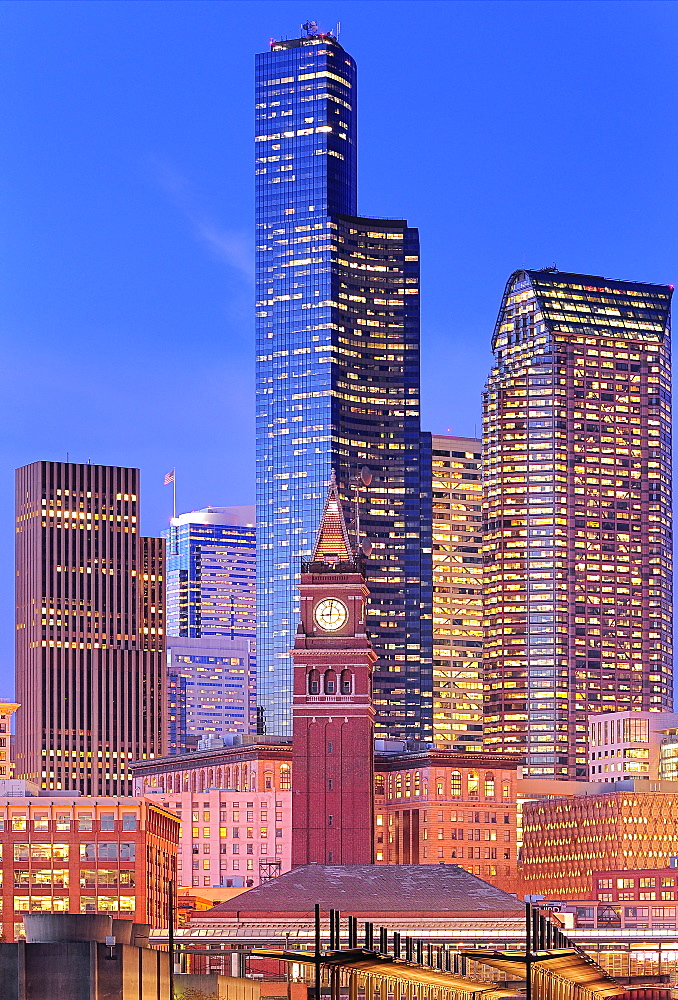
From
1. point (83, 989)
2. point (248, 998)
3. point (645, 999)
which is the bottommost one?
point (645, 999)

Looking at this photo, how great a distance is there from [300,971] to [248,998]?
237 ft

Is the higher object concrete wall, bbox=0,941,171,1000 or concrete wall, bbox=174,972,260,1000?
concrete wall, bbox=0,941,171,1000

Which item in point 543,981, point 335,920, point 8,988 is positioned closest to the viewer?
point 8,988

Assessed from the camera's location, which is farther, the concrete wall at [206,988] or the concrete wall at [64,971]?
the concrete wall at [206,988]

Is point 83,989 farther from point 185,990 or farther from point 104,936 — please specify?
point 185,990

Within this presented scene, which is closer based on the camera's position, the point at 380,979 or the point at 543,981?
the point at 380,979

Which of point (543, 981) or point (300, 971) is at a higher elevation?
point (543, 981)

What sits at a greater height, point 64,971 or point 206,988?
point 64,971

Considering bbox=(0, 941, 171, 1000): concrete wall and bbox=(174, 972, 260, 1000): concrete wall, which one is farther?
bbox=(174, 972, 260, 1000): concrete wall

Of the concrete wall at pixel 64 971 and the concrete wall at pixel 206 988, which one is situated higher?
the concrete wall at pixel 64 971

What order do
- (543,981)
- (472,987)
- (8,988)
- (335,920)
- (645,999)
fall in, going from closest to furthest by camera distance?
(8,988) → (335,920) → (472,987) → (543,981) → (645,999)

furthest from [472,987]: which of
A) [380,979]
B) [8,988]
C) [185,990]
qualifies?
[8,988]

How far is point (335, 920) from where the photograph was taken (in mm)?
102062

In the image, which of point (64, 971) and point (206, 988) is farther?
point (206, 988)
